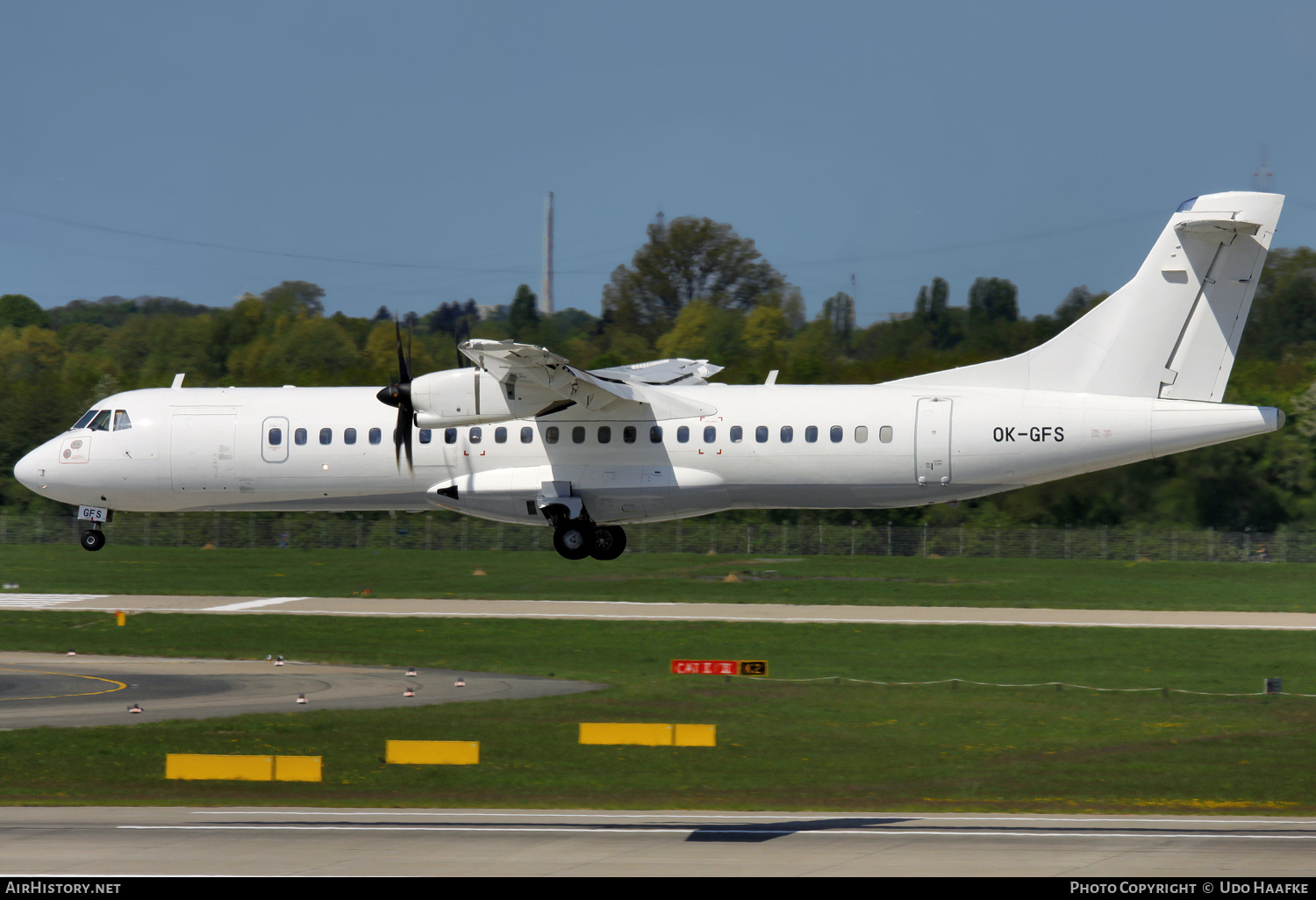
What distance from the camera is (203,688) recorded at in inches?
2589

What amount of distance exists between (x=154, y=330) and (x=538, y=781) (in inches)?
2932

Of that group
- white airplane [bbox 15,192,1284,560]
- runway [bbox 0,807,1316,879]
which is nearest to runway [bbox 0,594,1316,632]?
runway [bbox 0,807,1316,879]

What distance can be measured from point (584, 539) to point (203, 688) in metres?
38.0

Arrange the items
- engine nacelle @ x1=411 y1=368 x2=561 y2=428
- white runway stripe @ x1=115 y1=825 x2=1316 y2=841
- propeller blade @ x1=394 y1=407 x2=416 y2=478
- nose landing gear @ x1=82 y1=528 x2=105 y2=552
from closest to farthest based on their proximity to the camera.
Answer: engine nacelle @ x1=411 y1=368 x2=561 y2=428, propeller blade @ x1=394 y1=407 x2=416 y2=478, white runway stripe @ x1=115 y1=825 x2=1316 y2=841, nose landing gear @ x1=82 y1=528 x2=105 y2=552

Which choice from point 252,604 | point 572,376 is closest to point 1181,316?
point 572,376

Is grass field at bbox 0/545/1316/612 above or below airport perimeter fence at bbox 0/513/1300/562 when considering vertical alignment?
below

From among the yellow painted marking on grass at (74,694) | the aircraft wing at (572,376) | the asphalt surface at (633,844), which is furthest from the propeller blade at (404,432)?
the yellow painted marking on grass at (74,694)

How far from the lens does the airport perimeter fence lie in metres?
78.9

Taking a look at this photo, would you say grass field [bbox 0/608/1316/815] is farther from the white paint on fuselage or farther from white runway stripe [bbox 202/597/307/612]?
the white paint on fuselage

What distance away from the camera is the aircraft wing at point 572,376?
102 feet

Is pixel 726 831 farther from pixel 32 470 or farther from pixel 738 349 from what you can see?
pixel 738 349

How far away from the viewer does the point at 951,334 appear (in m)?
102

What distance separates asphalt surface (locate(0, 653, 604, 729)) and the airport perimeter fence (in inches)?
771

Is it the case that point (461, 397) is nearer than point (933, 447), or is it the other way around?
point (461, 397)
